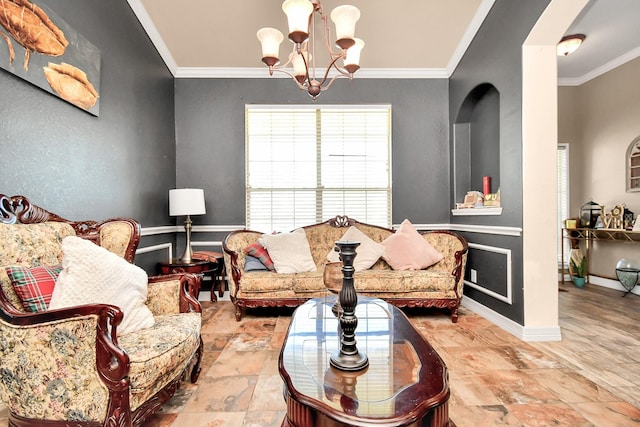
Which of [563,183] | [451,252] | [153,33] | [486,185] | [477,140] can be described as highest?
[153,33]

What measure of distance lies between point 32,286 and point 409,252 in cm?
299

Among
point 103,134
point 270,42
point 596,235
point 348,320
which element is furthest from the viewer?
point 596,235

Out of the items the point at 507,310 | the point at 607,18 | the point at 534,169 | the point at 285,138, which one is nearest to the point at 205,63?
the point at 285,138

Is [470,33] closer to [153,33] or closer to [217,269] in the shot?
[153,33]

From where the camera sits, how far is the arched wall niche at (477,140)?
11.8 ft

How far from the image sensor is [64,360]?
129 centimetres

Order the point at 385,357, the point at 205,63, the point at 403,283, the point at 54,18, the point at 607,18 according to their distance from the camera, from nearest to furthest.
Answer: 1. the point at 385,357
2. the point at 54,18
3. the point at 403,283
4. the point at 607,18
5. the point at 205,63

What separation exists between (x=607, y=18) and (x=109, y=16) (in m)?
4.88

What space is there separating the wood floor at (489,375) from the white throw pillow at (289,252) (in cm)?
53

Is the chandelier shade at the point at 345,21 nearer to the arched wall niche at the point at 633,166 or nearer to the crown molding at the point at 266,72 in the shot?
the crown molding at the point at 266,72

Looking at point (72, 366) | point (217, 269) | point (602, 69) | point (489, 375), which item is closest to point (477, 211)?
point (489, 375)

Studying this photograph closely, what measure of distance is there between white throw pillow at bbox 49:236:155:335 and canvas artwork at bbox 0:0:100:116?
Answer: 3.60 ft

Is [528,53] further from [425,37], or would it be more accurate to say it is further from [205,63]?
[205,63]

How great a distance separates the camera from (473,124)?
13.3 feet
